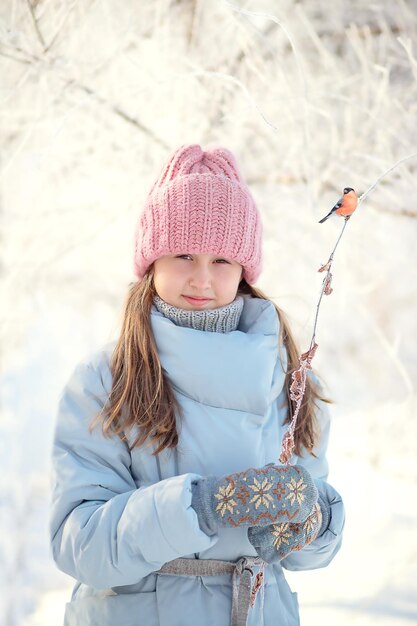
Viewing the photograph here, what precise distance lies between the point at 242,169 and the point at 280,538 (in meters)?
2.16

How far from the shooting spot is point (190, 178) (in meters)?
1.52

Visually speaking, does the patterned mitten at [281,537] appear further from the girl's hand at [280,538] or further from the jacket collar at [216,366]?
the jacket collar at [216,366]

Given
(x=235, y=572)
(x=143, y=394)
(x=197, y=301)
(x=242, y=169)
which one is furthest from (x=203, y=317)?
(x=242, y=169)

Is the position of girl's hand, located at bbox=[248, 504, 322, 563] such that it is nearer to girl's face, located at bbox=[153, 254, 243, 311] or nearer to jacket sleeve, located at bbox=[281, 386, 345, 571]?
jacket sleeve, located at bbox=[281, 386, 345, 571]

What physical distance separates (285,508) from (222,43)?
7.10ft

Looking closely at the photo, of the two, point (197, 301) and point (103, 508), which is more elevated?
point (197, 301)

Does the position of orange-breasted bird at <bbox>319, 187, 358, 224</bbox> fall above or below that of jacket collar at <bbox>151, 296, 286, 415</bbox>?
above

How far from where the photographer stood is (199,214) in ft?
4.89

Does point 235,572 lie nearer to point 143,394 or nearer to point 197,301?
point 143,394

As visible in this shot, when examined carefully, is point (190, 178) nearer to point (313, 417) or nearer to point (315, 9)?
point (313, 417)

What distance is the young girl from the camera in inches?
49.6

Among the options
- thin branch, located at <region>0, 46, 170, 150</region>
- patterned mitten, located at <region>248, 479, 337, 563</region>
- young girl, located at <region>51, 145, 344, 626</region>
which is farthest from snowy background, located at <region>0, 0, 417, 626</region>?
patterned mitten, located at <region>248, 479, 337, 563</region>

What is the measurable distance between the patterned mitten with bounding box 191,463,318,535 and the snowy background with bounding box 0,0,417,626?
964 mm

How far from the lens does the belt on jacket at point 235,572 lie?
4.41 feet
